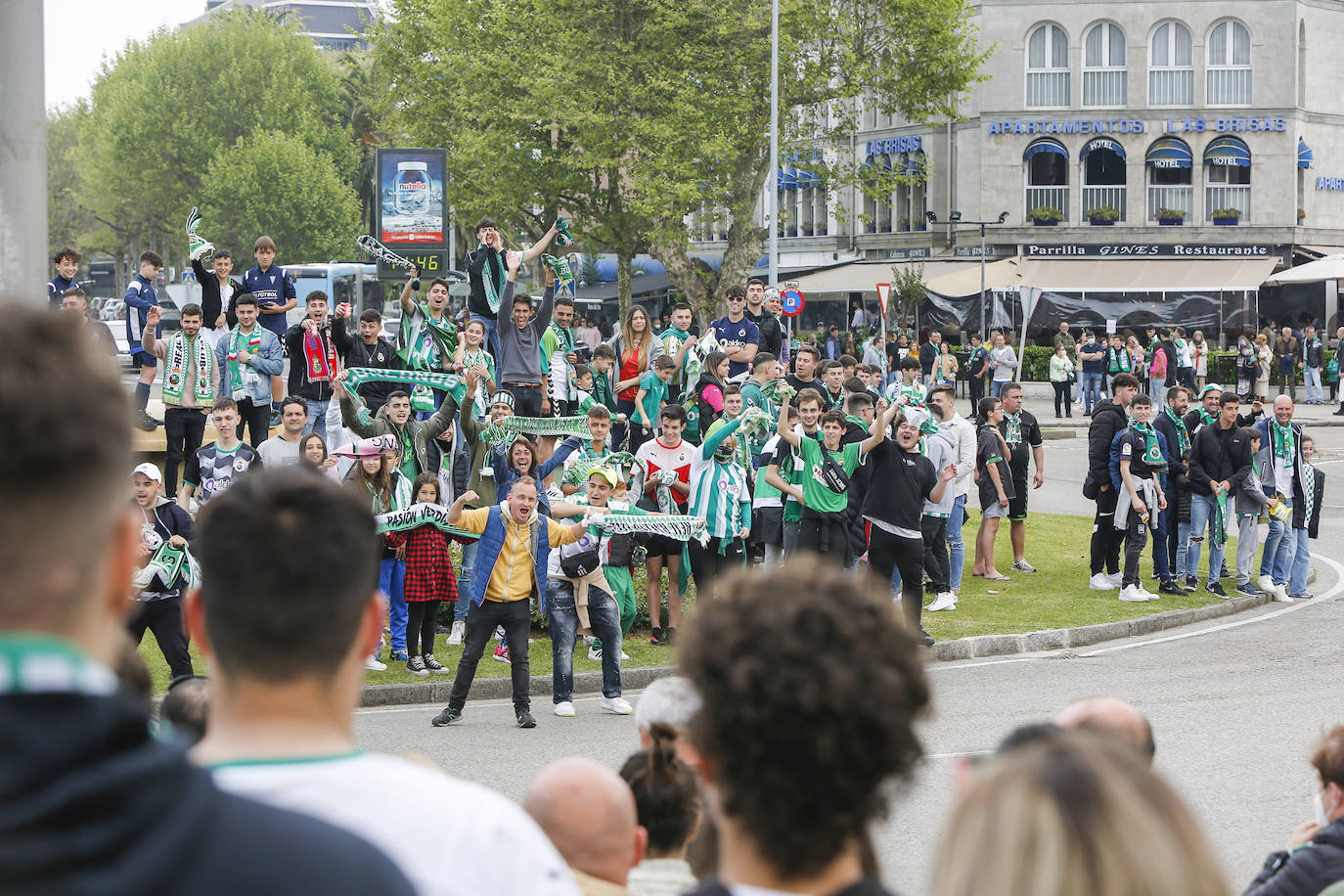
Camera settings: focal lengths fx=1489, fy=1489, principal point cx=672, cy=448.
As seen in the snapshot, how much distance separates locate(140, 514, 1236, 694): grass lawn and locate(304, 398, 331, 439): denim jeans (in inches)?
125

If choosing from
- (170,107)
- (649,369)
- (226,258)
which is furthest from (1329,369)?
(170,107)

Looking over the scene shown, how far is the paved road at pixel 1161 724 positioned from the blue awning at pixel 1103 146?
128 ft

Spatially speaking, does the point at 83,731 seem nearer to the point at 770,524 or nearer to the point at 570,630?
the point at 570,630

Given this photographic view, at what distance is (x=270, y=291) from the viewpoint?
1565 cm

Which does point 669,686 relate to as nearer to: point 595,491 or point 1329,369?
point 595,491

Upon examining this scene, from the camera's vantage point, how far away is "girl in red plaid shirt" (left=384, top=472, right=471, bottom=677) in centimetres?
1141

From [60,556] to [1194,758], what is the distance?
27.7ft

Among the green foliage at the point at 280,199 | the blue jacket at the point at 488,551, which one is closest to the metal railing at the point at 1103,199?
the green foliage at the point at 280,199

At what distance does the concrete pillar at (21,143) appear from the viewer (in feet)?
19.2

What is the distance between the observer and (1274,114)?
163 ft

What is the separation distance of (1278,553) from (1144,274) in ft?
113

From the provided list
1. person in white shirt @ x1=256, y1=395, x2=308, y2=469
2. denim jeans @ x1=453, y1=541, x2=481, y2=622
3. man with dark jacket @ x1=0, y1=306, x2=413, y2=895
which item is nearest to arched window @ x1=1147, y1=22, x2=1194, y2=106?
denim jeans @ x1=453, y1=541, x2=481, y2=622

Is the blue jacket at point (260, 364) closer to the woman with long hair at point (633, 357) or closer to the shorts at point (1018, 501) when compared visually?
the woman with long hair at point (633, 357)

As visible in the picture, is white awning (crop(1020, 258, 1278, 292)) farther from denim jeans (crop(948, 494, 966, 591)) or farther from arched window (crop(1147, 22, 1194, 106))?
denim jeans (crop(948, 494, 966, 591))
